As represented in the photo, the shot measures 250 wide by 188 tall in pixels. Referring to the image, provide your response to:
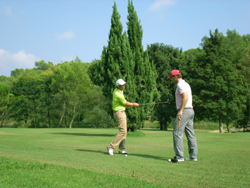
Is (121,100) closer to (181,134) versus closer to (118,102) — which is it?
(118,102)

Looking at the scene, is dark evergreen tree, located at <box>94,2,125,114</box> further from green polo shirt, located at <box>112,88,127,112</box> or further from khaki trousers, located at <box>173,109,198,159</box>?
khaki trousers, located at <box>173,109,198,159</box>

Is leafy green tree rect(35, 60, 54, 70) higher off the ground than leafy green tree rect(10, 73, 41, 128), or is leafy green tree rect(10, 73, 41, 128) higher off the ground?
leafy green tree rect(35, 60, 54, 70)

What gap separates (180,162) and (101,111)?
46.2 meters

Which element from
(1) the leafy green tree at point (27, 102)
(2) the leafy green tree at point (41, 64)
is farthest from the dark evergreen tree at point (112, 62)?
(2) the leafy green tree at point (41, 64)

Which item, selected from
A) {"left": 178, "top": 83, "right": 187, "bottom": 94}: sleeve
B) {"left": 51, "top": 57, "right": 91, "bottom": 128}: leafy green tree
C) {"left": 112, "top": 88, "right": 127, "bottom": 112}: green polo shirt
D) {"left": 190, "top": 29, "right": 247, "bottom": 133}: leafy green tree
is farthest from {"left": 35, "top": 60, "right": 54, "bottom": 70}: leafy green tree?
{"left": 178, "top": 83, "right": 187, "bottom": 94}: sleeve

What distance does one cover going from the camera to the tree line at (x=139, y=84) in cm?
1942

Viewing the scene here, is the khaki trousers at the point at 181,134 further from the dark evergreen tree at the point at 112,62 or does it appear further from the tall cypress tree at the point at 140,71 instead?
the tall cypress tree at the point at 140,71

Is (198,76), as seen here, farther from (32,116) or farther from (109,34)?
(32,116)

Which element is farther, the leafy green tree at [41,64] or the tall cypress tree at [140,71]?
the leafy green tree at [41,64]

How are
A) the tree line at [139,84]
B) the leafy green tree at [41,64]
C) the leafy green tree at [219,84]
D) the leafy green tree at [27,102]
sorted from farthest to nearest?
the leafy green tree at [41,64] < the leafy green tree at [27,102] < the leafy green tree at [219,84] < the tree line at [139,84]

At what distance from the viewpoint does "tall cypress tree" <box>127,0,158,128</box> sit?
19547mm

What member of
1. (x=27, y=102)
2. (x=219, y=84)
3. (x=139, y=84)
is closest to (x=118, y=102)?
(x=139, y=84)

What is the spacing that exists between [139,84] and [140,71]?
3.42 ft

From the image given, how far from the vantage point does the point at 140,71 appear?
1991 cm
